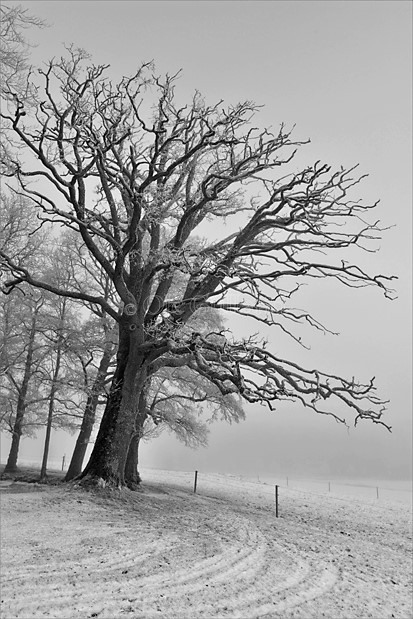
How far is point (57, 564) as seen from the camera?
6797 mm

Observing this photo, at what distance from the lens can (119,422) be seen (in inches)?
560

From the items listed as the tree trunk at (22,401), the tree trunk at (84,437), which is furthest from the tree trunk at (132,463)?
the tree trunk at (22,401)

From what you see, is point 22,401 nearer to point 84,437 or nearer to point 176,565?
point 84,437

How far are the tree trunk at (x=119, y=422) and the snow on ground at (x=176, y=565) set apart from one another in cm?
96

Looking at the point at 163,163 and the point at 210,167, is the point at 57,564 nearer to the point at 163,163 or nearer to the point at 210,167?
the point at 163,163

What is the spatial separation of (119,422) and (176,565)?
7.23m

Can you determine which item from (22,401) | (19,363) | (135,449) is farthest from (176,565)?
(22,401)

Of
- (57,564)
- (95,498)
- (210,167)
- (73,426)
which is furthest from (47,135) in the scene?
(73,426)

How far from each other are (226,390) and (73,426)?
14918 mm

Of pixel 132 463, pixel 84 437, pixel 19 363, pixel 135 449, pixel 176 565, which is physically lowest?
pixel 176 565

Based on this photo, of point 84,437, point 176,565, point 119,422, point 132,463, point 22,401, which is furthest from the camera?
point 22,401

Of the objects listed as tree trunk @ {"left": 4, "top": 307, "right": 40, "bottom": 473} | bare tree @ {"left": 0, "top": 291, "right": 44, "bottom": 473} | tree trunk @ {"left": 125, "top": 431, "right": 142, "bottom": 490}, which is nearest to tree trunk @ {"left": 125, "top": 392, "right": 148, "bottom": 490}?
tree trunk @ {"left": 125, "top": 431, "right": 142, "bottom": 490}

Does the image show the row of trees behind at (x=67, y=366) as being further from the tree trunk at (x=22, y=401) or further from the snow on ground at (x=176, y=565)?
the snow on ground at (x=176, y=565)

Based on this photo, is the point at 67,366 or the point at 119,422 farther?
the point at 67,366
